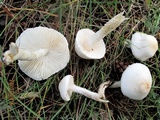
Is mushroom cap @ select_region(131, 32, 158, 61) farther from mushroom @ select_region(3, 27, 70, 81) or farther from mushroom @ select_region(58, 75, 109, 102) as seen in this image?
mushroom @ select_region(3, 27, 70, 81)

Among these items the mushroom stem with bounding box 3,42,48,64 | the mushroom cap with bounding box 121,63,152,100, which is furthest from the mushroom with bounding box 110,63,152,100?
the mushroom stem with bounding box 3,42,48,64

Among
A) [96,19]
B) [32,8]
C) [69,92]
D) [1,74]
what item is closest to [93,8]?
[96,19]

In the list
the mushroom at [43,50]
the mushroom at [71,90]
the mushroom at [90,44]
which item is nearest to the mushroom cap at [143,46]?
the mushroom at [90,44]

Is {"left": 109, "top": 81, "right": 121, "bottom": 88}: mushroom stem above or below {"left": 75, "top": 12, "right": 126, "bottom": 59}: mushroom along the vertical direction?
below

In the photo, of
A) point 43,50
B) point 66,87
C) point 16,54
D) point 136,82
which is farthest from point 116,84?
point 16,54

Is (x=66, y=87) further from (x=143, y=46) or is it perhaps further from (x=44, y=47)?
(x=143, y=46)

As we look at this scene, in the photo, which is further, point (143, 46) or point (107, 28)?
point (143, 46)
